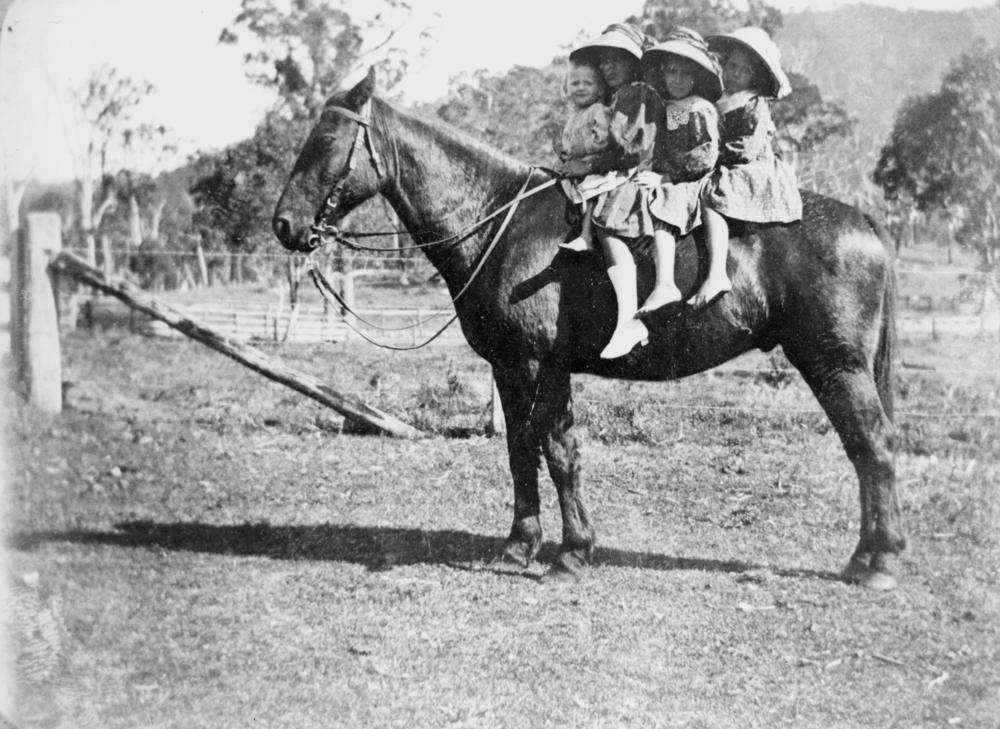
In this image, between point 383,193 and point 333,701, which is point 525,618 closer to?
point 333,701

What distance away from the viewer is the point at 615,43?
3.74 metres

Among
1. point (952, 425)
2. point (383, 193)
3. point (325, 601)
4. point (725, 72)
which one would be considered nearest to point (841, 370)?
point (725, 72)

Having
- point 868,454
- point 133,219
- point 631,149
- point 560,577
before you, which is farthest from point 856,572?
point 133,219

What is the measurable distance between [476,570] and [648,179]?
219cm

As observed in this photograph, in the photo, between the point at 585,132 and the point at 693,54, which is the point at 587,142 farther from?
the point at 693,54

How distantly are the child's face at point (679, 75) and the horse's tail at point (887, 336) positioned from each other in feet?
3.83

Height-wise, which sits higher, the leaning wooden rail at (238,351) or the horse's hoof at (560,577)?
the leaning wooden rail at (238,351)

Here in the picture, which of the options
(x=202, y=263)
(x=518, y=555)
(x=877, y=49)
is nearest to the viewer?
(x=877, y=49)

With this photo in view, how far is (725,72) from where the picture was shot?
3.82m

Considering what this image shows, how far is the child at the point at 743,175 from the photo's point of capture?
12.6ft

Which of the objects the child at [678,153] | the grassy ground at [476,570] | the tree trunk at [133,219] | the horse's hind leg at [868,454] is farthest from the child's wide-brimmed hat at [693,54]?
the tree trunk at [133,219]

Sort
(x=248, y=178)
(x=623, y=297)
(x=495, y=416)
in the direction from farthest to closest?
(x=495, y=416)
(x=248, y=178)
(x=623, y=297)

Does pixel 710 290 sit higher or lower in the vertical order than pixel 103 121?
lower

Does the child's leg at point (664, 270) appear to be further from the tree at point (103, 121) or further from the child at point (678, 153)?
the tree at point (103, 121)
